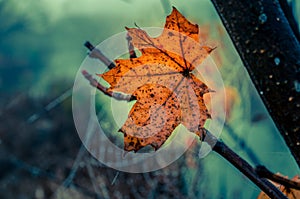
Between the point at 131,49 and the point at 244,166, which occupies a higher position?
the point at 131,49

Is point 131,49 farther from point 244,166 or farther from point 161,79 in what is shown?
point 244,166

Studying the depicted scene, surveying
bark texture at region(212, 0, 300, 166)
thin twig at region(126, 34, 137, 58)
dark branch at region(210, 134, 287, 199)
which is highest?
thin twig at region(126, 34, 137, 58)

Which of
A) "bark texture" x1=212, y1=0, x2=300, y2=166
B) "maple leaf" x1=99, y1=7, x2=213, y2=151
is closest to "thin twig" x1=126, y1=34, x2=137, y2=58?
"maple leaf" x1=99, y1=7, x2=213, y2=151

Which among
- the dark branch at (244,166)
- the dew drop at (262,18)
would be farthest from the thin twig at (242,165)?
the dew drop at (262,18)

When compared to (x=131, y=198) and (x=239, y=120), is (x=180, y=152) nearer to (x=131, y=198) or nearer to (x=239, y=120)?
(x=131, y=198)

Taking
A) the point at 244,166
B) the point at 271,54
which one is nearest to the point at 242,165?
the point at 244,166

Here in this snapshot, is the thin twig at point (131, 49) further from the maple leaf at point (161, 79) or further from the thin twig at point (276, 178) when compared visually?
the thin twig at point (276, 178)

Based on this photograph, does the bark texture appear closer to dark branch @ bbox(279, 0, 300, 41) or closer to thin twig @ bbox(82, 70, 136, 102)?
dark branch @ bbox(279, 0, 300, 41)
